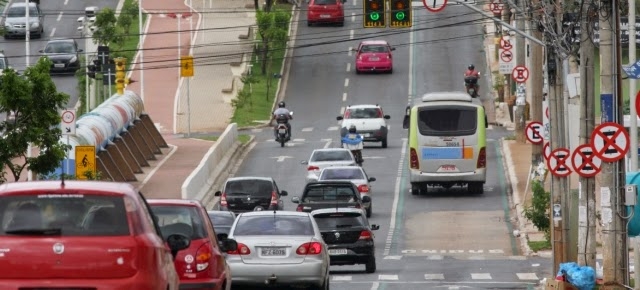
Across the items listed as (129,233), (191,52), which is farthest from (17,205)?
(191,52)

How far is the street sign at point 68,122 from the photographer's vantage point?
4719 cm

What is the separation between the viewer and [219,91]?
77.6 metres

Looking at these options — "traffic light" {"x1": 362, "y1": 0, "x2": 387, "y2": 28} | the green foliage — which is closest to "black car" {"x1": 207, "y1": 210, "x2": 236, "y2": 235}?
the green foliage

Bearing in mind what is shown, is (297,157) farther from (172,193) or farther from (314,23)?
(314,23)

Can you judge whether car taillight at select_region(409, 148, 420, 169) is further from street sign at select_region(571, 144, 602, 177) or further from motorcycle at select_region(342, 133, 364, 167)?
street sign at select_region(571, 144, 602, 177)

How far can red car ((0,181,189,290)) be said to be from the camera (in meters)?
15.2

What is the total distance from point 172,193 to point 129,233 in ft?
117

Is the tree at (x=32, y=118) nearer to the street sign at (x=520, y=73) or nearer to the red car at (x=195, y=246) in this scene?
the red car at (x=195, y=246)

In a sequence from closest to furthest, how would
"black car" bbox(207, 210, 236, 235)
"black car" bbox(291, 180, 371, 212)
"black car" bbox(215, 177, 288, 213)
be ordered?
"black car" bbox(207, 210, 236, 235)
"black car" bbox(291, 180, 371, 212)
"black car" bbox(215, 177, 288, 213)

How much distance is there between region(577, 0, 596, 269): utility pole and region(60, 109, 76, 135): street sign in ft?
65.9

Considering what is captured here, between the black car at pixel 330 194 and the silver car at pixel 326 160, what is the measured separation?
8004 millimetres

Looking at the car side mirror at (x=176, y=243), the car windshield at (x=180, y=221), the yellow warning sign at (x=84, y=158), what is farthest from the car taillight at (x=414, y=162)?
the car side mirror at (x=176, y=243)

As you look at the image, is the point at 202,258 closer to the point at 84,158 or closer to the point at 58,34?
the point at 84,158

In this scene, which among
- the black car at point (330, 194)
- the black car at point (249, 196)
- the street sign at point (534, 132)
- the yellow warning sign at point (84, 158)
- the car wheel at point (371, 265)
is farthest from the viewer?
the yellow warning sign at point (84, 158)
